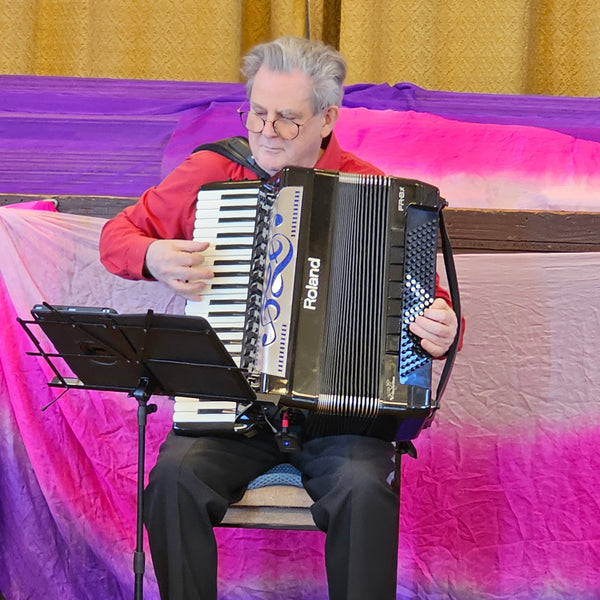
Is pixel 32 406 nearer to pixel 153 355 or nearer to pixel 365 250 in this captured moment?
pixel 153 355

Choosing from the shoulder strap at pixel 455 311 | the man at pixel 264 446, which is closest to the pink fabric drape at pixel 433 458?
the man at pixel 264 446

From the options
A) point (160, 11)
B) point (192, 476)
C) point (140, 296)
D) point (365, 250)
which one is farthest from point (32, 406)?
point (160, 11)

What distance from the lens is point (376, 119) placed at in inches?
104

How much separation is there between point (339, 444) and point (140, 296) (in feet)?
2.49

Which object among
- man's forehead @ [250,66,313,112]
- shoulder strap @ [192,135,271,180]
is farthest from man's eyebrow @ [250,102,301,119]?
shoulder strap @ [192,135,271,180]

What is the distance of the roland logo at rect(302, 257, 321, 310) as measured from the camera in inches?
67.0

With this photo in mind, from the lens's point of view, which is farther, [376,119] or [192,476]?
[376,119]

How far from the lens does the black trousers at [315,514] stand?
167cm

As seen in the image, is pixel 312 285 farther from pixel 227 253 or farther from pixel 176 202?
pixel 176 202

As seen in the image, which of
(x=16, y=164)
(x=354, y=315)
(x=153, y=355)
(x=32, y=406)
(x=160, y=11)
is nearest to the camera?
(x=153, y=355)

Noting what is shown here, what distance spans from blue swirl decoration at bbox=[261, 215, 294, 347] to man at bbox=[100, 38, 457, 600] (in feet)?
0.38

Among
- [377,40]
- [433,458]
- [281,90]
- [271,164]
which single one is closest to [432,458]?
[433,458]

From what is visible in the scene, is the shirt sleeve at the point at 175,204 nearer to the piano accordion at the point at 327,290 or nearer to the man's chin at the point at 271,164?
the man's chin at the point at 271,164

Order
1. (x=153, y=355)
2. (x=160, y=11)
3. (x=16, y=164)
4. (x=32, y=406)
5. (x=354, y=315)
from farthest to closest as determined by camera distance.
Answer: (x=160, y=11), (x=16, y=164), (x=32, y=406), (x=354, y=315), (x=153, y=355)
